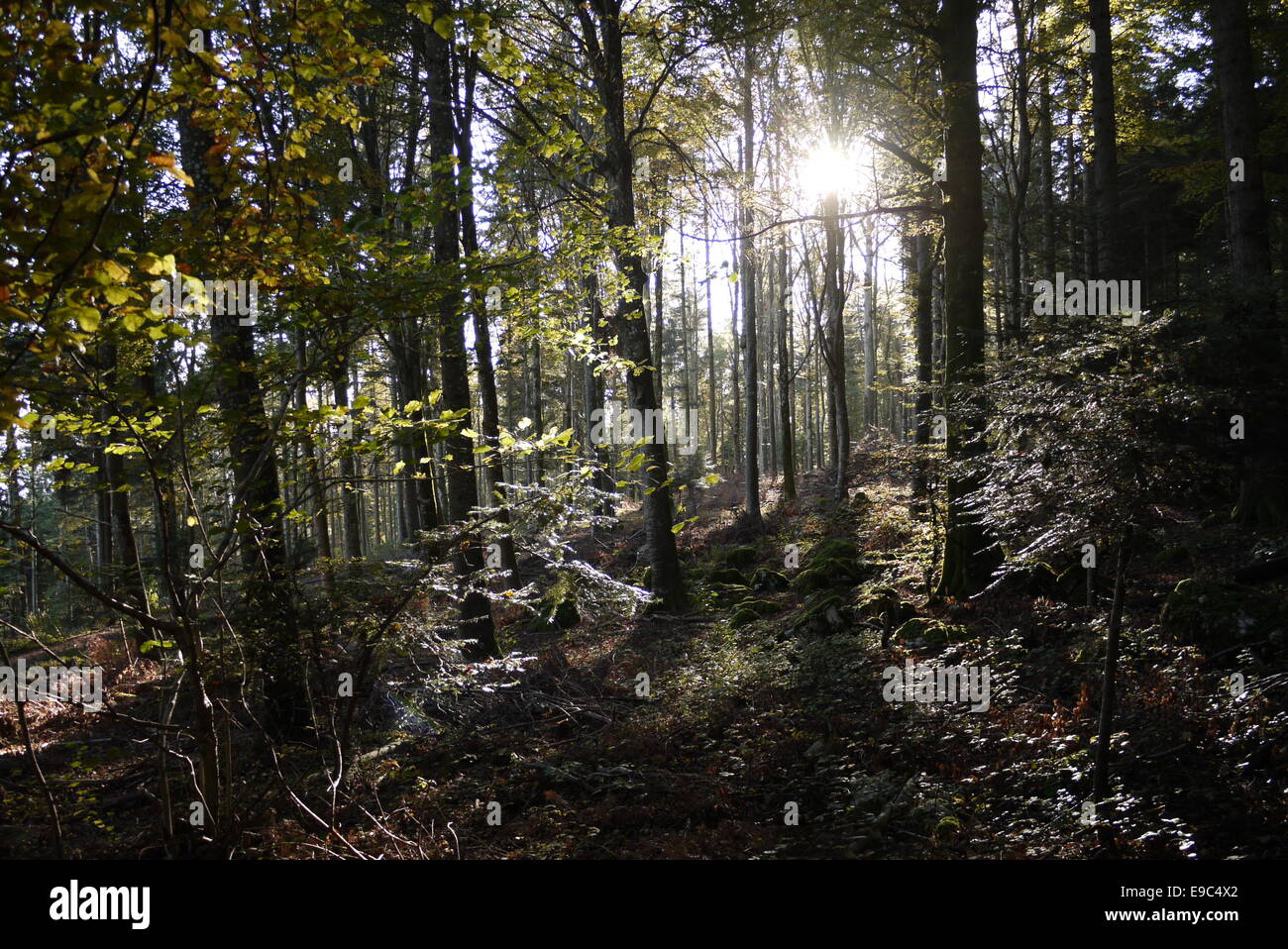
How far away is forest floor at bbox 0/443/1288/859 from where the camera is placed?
453cm

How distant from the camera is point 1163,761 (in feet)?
15.8

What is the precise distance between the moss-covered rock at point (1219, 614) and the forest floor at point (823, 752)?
0.02 meters

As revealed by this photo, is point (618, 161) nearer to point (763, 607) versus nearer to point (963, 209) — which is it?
point (963, 209)

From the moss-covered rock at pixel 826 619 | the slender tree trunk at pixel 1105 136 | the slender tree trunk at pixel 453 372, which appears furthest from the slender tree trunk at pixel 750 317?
the slender tree trunk at pixel 453 372

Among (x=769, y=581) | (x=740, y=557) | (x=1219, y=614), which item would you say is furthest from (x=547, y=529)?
(x=740, y=557)

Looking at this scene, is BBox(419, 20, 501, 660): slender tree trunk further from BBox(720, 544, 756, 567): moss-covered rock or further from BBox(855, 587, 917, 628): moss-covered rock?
BBox(720, 544, 756, 567): moss-covered rock

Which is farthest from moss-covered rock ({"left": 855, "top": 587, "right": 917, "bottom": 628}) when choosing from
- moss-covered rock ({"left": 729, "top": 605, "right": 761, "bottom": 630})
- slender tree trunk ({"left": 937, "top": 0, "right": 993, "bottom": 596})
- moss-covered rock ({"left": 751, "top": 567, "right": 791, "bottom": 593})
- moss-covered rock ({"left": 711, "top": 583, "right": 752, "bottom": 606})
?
moss-covered rock ({"left": 751, "top": 567, "right": 791, "bottom": 593})

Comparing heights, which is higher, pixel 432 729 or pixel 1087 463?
pixel 1087 463

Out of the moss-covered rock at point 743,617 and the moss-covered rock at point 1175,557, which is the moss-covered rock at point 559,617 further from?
the moss-covered rock at point 1175,557

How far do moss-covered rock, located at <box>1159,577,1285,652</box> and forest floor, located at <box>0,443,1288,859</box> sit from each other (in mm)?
23

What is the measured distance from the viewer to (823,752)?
632cm
